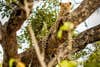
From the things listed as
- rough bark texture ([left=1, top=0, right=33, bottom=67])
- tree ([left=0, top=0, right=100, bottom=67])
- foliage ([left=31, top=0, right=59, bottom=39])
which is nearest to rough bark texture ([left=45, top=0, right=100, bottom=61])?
tree ([left=0, top=0, right=100, bottom=67])

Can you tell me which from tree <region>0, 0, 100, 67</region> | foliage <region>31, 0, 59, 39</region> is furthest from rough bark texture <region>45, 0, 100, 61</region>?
foliage <region>31, 0, 59, 39</region>

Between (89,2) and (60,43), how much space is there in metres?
0.83

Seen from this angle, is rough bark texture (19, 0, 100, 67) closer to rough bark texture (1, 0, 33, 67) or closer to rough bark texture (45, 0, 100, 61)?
rough bark texture (45, 0, 100, 61)

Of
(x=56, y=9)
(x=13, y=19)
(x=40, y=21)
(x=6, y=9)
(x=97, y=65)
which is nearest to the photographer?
(x=97, y=65)

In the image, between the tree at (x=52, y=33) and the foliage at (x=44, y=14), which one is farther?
the foliage at (x=44, y=14)

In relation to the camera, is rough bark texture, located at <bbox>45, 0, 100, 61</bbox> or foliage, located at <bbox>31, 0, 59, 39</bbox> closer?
rough bark texture, located at <bbox>45, 0, 100, 61</bbox>

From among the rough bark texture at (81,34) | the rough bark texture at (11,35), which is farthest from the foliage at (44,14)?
the rough bark texture at (11,35)

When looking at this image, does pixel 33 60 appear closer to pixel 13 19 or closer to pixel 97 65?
pixel 13 19

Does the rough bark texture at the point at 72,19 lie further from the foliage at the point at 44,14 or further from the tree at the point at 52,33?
the foliage at the point at 44,14

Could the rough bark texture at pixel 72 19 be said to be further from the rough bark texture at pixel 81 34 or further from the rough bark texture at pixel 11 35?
the rough bark texture at pixel 11 35

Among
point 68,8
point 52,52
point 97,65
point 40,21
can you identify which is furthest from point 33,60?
point 97,65

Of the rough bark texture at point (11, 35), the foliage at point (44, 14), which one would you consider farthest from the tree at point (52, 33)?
the foliage at point (44, 14)

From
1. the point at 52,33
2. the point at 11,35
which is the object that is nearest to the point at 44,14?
the point at 52,33

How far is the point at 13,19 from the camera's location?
15.6 ft
